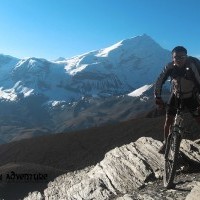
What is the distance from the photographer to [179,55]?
1079 cm

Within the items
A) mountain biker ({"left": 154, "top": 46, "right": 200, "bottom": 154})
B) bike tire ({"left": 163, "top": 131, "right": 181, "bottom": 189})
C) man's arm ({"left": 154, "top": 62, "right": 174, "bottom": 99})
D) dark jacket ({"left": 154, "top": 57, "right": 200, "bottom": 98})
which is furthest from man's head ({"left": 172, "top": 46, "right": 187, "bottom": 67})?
bike tire ({"left": 163, "top": 131, "right": 181, "bottom": 189})

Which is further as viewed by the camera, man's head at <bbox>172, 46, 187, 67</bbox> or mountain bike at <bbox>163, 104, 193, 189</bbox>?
man's head at <bbox>172, 46, 187, 67</bbox>

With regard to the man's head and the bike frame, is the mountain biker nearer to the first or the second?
the man's head

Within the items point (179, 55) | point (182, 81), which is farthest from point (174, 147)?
point (179, 55)

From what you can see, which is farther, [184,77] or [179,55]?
[184,77]

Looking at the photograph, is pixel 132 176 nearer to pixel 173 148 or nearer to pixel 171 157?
pixel 171 157

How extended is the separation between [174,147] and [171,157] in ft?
1.60

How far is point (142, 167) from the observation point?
52.9ft

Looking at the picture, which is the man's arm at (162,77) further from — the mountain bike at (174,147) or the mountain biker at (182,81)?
the mountain bike at (174,147)

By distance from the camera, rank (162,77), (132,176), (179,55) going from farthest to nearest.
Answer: (132,176) < (162,77) < (179,55)

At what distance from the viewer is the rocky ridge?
43.0 feet

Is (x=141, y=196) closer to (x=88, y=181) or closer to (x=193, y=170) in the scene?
(x=193, y=170)

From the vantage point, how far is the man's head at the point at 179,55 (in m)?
10.7

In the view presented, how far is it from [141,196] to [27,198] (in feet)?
41.5
